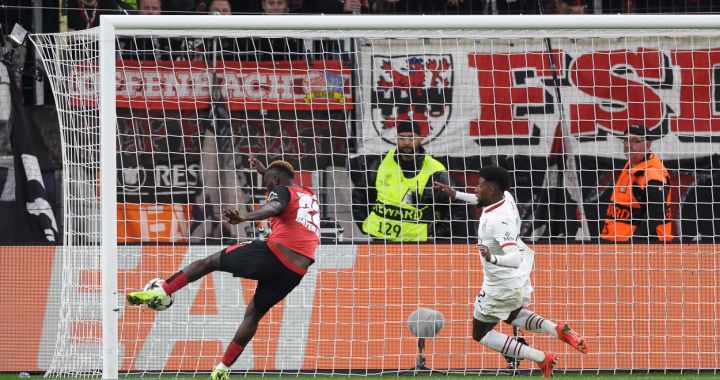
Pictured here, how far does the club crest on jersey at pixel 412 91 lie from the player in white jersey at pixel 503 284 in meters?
2.23

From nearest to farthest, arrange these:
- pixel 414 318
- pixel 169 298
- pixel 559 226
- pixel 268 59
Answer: pixel 169 298 → pixel 414 318 → pixel 559 226 → pixel 268 59

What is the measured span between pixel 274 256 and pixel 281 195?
557 mm

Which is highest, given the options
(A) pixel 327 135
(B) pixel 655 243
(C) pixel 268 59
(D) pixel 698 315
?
(C) pixel 268 59

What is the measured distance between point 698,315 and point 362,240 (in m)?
3.43

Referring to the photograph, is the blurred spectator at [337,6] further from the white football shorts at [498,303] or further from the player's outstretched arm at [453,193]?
the white football shorts at [498,303]

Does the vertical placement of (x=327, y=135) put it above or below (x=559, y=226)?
above

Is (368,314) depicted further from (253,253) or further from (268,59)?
(268,59)

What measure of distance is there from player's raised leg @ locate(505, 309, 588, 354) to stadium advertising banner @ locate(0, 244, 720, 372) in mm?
1204

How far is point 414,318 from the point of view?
1189 centimetres

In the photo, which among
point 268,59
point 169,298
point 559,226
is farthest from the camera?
point 268,59

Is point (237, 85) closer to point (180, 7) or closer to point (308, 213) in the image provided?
point (180, 7)

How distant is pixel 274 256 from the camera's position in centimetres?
1057

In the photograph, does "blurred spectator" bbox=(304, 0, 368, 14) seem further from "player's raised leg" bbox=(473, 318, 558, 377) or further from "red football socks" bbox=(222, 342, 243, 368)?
"red football socks" bbox=(222, 342, 243, 368)

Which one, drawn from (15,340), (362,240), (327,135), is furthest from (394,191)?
(15,340)
